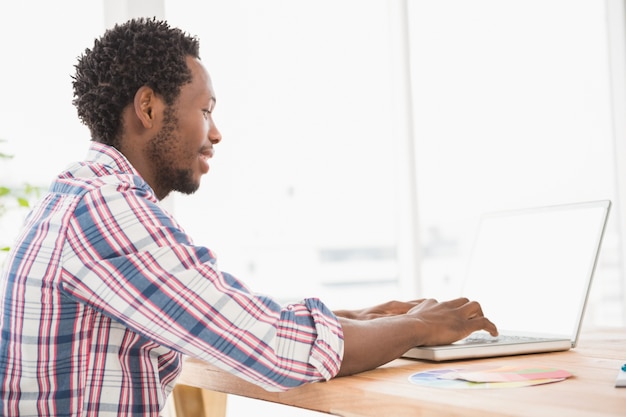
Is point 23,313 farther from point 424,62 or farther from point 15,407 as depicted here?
point 424,62

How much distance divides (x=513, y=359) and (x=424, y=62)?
2.31m

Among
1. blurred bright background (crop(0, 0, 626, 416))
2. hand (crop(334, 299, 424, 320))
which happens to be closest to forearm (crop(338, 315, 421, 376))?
hand (crop(334, 299, 424, 320))

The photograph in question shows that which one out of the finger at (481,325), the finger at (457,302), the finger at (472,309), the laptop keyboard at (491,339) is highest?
the finger at (457,302)

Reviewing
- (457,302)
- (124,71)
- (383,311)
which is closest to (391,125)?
(383,311)

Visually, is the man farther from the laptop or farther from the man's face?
the laptop

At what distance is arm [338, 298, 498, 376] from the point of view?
110 centimetres

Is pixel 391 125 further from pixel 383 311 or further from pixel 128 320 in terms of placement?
pixel 128 320

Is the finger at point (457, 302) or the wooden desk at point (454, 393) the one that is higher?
the finger at point (457, 302)

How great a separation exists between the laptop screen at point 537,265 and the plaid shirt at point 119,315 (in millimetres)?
577

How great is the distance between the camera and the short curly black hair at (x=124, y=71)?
1.22 meters

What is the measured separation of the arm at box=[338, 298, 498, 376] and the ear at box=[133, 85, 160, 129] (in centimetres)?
45

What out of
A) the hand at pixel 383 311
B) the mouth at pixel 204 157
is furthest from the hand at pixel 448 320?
the mouth at pixel 204 157

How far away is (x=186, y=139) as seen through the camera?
4.12 ft

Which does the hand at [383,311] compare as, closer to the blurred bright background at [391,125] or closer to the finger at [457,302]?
the finger at [457,302]
